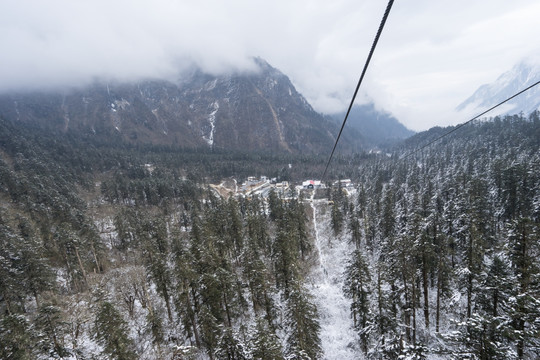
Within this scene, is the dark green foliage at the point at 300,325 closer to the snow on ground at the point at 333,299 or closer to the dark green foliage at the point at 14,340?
the snow on ground at the point at 333,299

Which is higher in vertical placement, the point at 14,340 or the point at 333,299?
the point at 14,340

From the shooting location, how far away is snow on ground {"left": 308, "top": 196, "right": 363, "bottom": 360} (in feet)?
88.3

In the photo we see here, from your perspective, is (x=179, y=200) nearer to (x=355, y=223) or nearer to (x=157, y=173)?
(x=157, y=173)

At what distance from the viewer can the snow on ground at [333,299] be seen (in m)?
26.9

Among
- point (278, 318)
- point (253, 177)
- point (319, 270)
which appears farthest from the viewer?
point (253, 177)

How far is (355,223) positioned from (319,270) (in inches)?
495

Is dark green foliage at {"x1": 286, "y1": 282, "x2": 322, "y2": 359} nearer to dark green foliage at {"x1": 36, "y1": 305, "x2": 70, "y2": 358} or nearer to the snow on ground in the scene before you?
the snow on ground

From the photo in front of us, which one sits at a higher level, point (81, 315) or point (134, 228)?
point (134, 228)

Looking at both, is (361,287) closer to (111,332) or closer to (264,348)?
(264,348)

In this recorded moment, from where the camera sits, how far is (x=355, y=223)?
4975 centimetres

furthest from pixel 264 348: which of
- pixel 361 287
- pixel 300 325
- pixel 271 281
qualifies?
pixel 271 281

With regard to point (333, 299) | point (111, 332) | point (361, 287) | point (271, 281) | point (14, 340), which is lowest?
point (333, 299)

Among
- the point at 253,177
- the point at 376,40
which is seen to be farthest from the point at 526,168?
the point at 253,177

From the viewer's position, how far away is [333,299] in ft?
119
